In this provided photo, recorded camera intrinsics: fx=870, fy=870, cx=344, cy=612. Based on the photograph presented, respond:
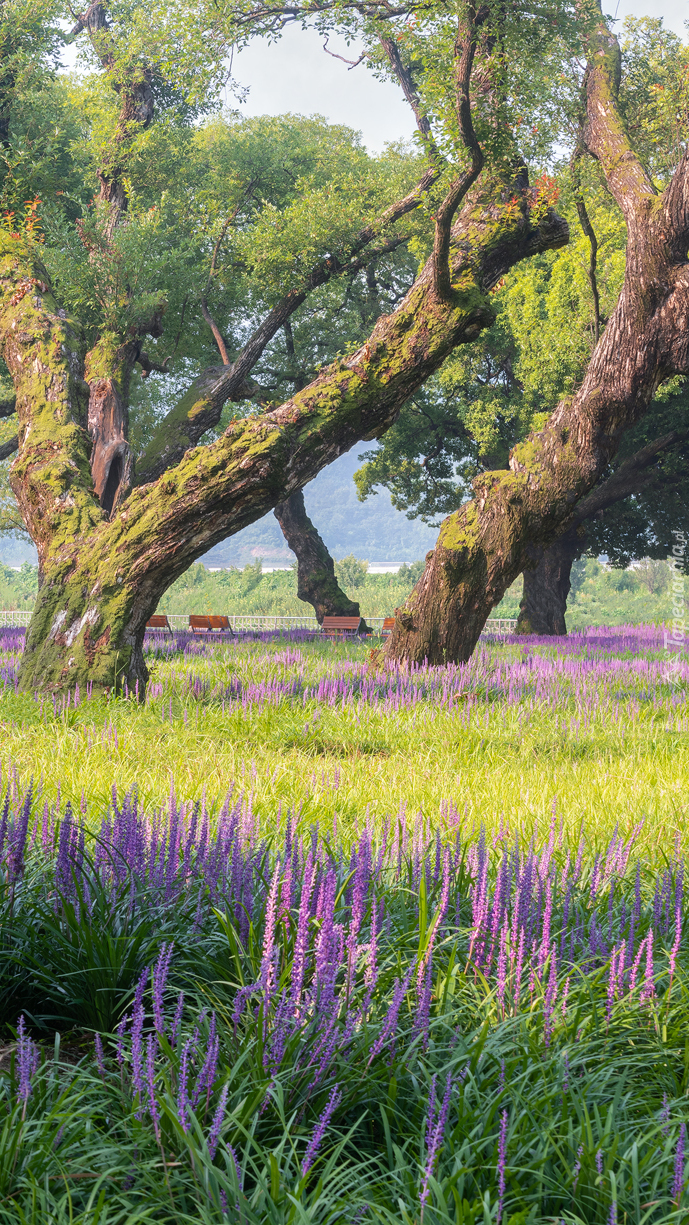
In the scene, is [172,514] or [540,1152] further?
[172,514]

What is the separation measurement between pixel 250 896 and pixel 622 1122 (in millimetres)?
1225

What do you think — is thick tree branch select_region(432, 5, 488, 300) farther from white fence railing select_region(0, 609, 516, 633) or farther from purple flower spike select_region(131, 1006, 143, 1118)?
white fence railing select_region(0, 609, 516, 633)

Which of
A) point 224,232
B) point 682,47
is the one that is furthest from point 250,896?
point 682,47

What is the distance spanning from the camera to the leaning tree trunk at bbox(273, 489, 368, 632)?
28531 mm

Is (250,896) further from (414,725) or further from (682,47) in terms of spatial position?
(682,47)

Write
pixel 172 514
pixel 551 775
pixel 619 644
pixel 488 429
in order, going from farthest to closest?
pixel 488 429 < pixel 619 644 < pixel 172 514 < pixel 551 775

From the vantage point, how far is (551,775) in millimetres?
5801

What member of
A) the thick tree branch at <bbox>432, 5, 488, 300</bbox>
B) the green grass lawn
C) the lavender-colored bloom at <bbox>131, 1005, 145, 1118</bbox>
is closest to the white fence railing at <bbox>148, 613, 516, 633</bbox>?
the thick tree branch at <bbox>432, 5, 488, 300</bbox>

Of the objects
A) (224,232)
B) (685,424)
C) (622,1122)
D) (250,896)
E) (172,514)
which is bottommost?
(622,1122)

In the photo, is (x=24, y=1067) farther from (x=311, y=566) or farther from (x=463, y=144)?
(x=311, y=566)

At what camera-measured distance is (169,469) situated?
360 inches

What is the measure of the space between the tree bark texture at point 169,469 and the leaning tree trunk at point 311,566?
17.6 m

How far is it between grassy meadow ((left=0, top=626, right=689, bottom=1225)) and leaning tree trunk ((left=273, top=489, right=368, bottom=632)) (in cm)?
2359

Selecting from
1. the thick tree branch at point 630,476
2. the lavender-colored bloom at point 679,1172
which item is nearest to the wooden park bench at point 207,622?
the thick tree branch at point 630,476
